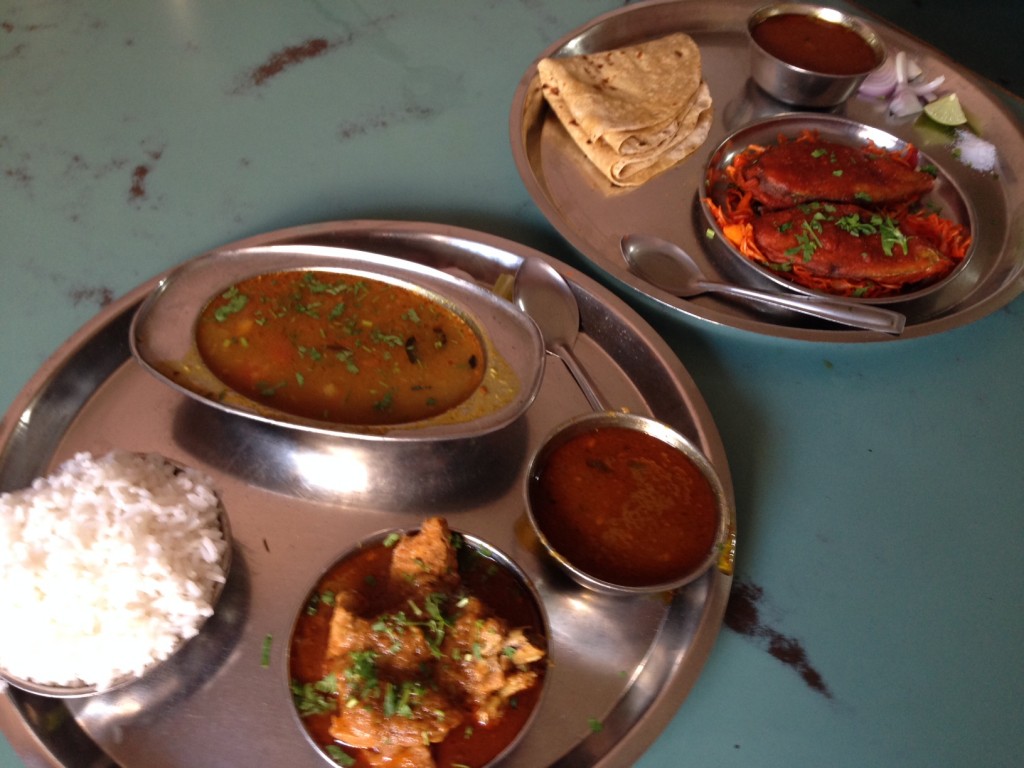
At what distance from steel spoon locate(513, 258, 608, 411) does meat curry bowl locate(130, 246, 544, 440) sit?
167 mm

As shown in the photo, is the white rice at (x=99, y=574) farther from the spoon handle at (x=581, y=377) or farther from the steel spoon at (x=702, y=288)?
the steel spoon at (x=702, y=288)

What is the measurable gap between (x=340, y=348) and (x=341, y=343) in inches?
0.7

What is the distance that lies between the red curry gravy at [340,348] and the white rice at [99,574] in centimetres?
35

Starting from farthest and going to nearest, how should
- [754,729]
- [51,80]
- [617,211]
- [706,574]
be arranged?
1. [51,80]
2. [617,211]
3. [706,574]
4. [754,729]

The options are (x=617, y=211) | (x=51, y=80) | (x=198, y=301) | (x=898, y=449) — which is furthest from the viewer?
(x=51, y=80)

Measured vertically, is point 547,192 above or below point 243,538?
above

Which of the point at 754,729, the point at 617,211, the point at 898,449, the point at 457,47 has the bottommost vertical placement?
the point at 754,729

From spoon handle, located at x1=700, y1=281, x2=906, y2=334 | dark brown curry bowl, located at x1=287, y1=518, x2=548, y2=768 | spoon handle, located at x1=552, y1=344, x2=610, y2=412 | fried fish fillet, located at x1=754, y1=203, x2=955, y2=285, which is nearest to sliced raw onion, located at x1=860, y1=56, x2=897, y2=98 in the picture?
fried fish fillet, located at x1=754, y1=203, x2=955, y2=285

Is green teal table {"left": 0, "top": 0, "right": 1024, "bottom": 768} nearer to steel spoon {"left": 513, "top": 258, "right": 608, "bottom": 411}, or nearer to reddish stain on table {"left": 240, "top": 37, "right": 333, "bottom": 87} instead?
reddish stain on table {"left": 240, "top": 37, "right": 333, "bottom": 87}

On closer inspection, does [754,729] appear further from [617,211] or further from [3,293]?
[3,293]

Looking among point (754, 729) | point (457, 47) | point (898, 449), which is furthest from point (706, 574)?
point (457, 47)

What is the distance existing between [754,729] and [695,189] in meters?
1.68

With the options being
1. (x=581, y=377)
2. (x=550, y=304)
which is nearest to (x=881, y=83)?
(x=550, y=304)

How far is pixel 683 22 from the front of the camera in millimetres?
3062
